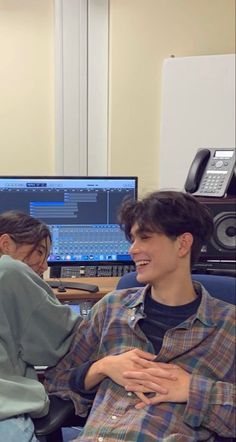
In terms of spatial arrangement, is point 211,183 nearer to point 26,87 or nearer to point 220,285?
point 220,285

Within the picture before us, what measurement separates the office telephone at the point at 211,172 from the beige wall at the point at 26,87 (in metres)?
0.53

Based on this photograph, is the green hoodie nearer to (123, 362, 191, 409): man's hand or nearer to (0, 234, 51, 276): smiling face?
(0, 234, 51, 276): smiling face

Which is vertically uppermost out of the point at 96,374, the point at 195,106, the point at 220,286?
the point at 195,106

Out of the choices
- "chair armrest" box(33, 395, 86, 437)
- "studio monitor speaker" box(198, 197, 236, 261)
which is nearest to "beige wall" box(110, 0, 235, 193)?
"studio monitor speaker" box(198, 197, 236, 261)

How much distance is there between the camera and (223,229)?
3.23 feet

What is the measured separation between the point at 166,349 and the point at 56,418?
30 cm

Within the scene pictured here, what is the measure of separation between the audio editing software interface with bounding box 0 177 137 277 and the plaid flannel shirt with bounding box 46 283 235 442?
24.0 inches

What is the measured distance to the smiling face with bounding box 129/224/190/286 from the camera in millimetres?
1159

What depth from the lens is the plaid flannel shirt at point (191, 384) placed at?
1.12 m

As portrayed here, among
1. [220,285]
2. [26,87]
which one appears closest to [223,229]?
[220,285]

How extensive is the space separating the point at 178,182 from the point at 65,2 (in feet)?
1.64

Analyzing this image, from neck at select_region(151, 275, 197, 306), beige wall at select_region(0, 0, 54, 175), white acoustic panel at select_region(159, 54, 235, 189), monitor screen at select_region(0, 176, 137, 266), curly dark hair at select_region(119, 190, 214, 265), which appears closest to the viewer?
white acoustic panel at select_region(159, 54, 235, 189)

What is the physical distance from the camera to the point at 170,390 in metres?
1.15

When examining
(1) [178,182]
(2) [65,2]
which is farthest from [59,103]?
(1) [178,182]
